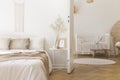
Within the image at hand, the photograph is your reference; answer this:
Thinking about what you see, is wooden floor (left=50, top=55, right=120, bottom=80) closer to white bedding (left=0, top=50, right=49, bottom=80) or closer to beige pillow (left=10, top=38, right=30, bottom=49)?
beige pillow (left=10, top=38, right=30, bottom=49)

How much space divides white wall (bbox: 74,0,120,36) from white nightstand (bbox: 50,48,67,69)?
12.5 feet

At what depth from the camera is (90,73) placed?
6109 mm

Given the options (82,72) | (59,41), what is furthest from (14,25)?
(82,72)

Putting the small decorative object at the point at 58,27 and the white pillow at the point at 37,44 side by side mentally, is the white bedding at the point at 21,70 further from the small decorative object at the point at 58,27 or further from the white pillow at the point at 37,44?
the small decorative object at the point at 58,27

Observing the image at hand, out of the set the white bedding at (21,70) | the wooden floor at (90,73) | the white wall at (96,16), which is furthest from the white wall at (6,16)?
the white wall at (96,16)

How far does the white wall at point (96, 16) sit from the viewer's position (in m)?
10.0

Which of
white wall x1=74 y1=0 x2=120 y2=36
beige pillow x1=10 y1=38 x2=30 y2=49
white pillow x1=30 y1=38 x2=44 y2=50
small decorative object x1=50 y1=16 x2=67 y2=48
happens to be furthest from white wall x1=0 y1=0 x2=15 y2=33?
white wall x1=74 y1=0 x2=120 y2=36

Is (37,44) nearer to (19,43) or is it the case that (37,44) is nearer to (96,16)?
(19,43)

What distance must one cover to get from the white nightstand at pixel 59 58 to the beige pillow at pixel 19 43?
674 mm

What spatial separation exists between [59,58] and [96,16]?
420 centimetres

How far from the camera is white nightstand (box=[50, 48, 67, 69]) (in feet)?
21.1

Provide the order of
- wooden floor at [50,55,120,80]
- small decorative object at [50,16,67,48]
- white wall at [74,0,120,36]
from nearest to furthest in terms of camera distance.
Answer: wooden floor at [50,55,120,80]
small decorative object at [50,16,67,48]
white wall at [74,0,120,36]

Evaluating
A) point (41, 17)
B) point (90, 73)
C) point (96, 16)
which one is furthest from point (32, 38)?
point (96, 16)

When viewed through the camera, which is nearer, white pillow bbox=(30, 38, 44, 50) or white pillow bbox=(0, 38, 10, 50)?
white pillow bbox=(0, 38, 10, 50)
